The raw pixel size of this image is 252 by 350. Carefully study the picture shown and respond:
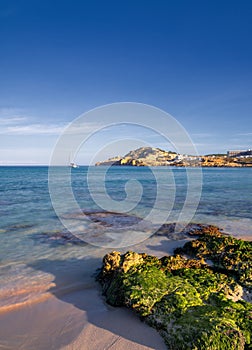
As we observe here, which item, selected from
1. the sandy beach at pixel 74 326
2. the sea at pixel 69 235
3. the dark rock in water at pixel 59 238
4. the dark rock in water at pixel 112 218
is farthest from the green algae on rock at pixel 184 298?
the dark rock in water at pixel 112 218

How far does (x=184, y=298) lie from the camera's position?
460 centimetres

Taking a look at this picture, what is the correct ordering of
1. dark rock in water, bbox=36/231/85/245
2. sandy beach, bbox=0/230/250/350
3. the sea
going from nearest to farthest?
sandy beach, bbox=0/230/250/350 < the sea < dark rock in water, bbox=36/231/85/245

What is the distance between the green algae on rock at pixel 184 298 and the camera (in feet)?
12.2

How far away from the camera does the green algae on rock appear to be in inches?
146

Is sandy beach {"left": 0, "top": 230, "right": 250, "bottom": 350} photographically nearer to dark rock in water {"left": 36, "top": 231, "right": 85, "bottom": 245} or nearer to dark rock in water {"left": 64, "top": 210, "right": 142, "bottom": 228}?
dark rock in water {"left": 36, "top": 231, "right": 85, "bottom": 245}

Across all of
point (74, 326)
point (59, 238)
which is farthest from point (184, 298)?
point (59, 238)

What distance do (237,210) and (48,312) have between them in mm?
13596

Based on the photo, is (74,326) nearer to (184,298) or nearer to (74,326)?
(74,326)

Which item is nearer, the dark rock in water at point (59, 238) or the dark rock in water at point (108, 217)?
the dark rock in water at point (59, 238)

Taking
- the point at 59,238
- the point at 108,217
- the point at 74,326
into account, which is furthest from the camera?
the point at 108,217

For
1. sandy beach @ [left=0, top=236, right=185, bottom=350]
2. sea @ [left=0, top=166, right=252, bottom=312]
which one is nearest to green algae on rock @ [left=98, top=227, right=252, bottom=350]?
sandy beach @ [left=0, top=236, right=185, bottom=350]

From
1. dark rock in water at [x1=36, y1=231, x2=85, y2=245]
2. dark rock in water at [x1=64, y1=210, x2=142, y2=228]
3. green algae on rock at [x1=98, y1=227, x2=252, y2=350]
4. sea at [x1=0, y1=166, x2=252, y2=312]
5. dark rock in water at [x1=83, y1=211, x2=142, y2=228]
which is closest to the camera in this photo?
green algae on rock at [x1=98, y1=227, x2=252, y2=350]

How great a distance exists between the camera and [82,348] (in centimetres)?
387

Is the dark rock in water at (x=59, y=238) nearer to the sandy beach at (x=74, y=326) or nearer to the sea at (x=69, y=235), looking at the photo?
the sea at (x=69, y=235)
